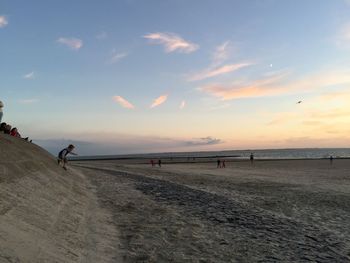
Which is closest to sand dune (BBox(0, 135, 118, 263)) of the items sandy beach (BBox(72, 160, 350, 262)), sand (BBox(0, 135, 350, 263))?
sand (BBox(0, 135, 350, 263))

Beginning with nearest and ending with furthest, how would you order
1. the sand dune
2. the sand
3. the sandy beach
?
1. the sand dune
2. the sand
3. the sandy beach

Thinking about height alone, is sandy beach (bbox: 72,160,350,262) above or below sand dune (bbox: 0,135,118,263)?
below

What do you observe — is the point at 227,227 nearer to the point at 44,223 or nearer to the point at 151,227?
the point at 151,227

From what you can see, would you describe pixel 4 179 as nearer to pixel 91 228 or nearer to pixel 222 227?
pixel 91 228

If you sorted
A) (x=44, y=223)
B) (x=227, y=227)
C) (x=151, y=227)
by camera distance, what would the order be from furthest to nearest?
(x=227, y=227), (x=151, y=227), (x=44, y=223)

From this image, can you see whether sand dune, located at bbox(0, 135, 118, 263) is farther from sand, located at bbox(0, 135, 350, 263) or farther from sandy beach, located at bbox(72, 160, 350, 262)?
sandy beach, located at bbox(72, 160, 350, 262)

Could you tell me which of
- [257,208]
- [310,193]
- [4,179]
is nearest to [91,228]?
[4,179]

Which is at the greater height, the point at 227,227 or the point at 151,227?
the point at 151,227

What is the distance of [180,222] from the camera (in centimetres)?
1348

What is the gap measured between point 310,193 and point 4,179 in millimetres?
18593

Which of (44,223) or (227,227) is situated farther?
(227,227)

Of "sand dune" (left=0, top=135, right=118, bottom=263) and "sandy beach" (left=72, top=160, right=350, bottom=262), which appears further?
"sandy beach" (left=72, top=160, right=350, bottom=262)

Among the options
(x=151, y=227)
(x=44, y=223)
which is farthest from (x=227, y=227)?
(x=44, y=223)

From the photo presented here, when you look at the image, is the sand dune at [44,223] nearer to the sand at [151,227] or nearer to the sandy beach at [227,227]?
the sand at [151,227]
